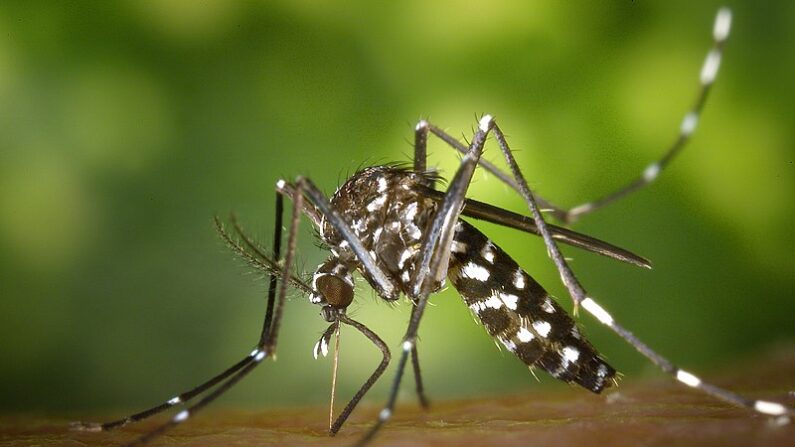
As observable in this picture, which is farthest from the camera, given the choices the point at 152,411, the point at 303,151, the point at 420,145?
the point at 303,151

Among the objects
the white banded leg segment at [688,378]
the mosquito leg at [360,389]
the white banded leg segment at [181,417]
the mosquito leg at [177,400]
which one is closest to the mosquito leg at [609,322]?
the white banded leg segment at [688,378]

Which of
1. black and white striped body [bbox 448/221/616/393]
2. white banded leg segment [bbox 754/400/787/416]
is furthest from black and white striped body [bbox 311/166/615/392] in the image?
white banded leg segment [bbox 754/400/787/416]

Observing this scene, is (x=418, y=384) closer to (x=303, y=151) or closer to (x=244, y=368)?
(x=244, y=368)

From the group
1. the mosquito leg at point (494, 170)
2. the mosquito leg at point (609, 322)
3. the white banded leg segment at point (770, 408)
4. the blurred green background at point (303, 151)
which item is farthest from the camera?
the blurred green background at point (303, 151)

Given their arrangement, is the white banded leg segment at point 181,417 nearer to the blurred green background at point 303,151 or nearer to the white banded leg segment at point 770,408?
the blurred green background at point 303,151

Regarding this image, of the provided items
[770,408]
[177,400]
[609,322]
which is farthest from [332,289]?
[770,408]
